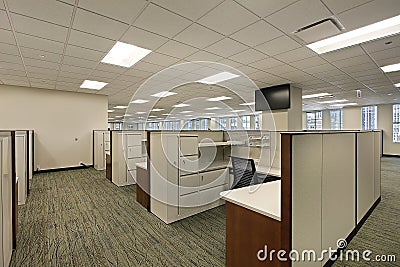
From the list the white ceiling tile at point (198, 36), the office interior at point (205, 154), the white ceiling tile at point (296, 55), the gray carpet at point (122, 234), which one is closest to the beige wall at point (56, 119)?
the office interior at point (205, 154)

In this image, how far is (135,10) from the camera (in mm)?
2361

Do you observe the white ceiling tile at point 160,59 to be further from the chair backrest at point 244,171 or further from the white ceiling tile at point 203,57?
the chair backrest at point 244,171

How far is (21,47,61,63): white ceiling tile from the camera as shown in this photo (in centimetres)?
351

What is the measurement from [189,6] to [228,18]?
522 mm

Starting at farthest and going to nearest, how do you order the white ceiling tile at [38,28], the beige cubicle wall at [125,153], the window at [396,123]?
the window at [396,123] → the beige cubicle wall at [125,153] → the white ceiling tile at [38,28]

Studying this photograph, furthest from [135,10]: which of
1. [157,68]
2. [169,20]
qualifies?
[157,68]

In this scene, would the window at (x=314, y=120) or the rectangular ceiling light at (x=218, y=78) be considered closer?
the rectangular ceiling light at (x=218, y=78)

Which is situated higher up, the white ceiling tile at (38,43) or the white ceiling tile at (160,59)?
the white ceiling tile at (160,59)

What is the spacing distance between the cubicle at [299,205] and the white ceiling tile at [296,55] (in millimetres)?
1729

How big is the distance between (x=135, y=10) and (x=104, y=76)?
326cm

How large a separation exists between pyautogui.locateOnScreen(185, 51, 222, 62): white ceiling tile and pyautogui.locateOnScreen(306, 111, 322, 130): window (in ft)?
38.9

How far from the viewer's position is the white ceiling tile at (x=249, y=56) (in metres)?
3.60

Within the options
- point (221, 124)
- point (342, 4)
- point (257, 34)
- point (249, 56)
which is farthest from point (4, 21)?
point (221, 124)

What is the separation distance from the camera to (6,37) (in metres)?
3.03
